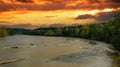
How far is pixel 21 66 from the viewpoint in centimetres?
7025

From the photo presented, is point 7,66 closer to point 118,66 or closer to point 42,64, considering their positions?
point 42,64

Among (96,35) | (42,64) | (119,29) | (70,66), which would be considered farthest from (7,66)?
(96,35)

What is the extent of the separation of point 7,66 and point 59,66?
41.1 feet

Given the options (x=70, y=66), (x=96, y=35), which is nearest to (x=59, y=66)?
(x=70, y=66)

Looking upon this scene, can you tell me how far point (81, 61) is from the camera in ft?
259

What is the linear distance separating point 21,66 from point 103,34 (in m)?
99.3

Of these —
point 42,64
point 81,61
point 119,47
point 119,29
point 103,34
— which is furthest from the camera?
point 103,34

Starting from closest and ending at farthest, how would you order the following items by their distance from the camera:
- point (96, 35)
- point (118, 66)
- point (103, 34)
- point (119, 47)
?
point (118, 66) < point (119, 47) < point (103, 34) < point (96, 35)

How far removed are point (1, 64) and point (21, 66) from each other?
5.75m

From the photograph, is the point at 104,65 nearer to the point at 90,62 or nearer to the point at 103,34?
the point at 90,62

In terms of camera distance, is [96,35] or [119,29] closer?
[119,29]

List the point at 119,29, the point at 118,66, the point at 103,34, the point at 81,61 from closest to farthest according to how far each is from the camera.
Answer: the point at 118,66, the point at 81,61, the point at 119,29, the point at 103,34

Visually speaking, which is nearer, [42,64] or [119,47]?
[42,64]

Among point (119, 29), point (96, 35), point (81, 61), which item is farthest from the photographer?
point (96, 35)
